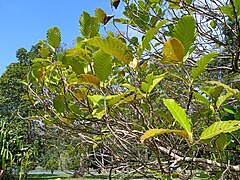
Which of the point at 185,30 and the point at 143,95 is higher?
the point at 185,30

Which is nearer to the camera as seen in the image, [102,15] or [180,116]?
[180,116]

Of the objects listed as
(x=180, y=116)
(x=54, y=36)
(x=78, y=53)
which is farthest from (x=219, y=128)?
(x=54, y=36)

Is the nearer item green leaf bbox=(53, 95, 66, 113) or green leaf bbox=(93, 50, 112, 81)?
green leaf bbox=(93, 50, 112, 81)

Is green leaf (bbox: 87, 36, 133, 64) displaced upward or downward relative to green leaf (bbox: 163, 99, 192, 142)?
upward

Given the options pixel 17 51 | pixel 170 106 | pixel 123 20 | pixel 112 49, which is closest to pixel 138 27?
pixel 123 20

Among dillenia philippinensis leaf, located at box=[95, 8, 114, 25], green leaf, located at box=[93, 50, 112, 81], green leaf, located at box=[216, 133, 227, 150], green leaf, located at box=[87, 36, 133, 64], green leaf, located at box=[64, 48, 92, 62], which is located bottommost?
green leaf, located at box=[216, 133, 227, 150]

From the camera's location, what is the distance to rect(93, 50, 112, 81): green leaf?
2.89 feet

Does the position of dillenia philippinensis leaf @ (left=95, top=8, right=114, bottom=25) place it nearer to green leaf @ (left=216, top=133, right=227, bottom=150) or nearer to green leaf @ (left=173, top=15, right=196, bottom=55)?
green leaf @ (left=173, top=15, right=196, bottom=55)

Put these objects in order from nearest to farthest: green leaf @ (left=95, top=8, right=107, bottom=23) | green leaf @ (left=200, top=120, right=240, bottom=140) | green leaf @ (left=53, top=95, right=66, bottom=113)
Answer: green leaf @ (left=200, top=120, right=240, bottom=140)
green leaf @ (left=53, top=95, right=66, bottom=113)
green leaf @ (left=95, top=8, right=107, bottom=23)

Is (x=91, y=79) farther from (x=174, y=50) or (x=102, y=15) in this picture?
(x=102, y=15)

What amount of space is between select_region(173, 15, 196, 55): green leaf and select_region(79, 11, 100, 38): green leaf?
1.06 ft

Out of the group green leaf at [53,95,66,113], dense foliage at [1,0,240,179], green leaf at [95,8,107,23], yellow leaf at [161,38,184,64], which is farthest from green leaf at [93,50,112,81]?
green leaf at [95,8,107,23]

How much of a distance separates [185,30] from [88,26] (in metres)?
Answer: 0.37

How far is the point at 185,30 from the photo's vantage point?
818 mm
